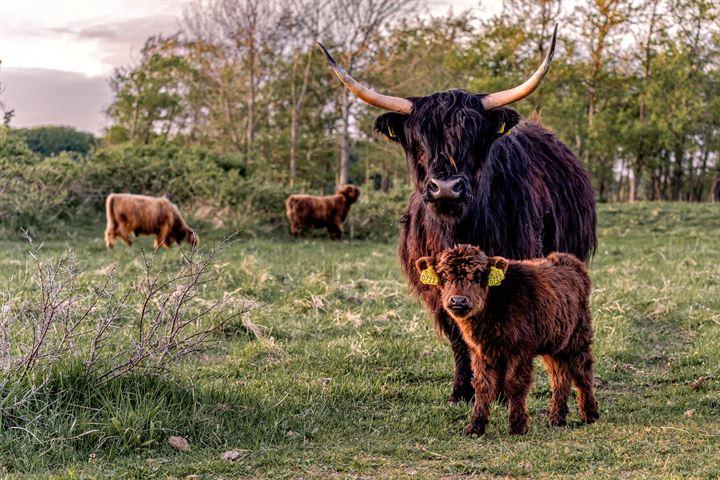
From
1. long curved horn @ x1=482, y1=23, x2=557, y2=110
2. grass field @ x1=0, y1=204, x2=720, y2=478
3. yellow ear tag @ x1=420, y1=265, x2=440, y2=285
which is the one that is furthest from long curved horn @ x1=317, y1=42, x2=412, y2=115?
grass field @ x1=0, y1=204, x2=720, y2=478

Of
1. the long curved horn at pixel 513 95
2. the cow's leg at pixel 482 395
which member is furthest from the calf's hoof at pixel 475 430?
the long curved horn at pixel 513 95

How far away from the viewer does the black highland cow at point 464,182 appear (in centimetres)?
514

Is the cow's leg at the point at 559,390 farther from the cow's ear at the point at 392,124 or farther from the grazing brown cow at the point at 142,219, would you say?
the grazing brown cow at the point at 142,219

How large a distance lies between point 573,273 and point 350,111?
24677 mm

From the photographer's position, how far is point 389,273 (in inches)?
472

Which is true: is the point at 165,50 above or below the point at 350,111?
above

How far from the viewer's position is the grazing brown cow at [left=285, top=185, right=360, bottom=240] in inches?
691

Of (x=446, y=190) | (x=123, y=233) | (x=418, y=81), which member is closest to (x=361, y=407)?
(x=446, y=190)

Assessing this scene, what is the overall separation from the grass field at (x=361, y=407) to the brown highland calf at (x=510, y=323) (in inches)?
9.0

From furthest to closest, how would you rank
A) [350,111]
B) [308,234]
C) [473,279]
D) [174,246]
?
[350,111] → [308,234] → [174,246] → [473,279]

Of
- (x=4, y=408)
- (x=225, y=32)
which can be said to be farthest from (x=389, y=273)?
(x=225, y=32)

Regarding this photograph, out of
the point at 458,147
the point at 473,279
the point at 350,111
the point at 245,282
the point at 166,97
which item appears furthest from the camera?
the point at 166,97

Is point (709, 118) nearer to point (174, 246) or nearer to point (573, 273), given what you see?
point (174, 246)

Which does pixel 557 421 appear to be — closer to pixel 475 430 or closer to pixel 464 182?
pixel 475 430
